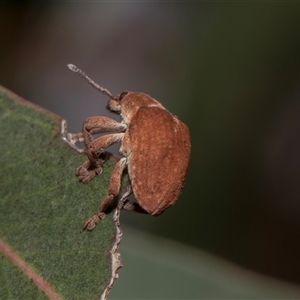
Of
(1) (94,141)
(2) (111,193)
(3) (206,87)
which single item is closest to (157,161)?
(2) (111,193)

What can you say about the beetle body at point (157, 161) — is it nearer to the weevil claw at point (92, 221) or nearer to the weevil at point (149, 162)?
the weevil at point (149, 162)

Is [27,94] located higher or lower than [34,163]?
lower

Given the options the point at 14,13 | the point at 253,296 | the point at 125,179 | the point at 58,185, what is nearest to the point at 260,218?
the point at 253,296

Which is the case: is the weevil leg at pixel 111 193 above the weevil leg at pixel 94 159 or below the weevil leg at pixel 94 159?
below

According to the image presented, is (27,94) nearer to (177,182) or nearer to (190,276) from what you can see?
(190,276)

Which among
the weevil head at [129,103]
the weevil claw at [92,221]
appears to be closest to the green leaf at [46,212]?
the weevil claw at [92,221]

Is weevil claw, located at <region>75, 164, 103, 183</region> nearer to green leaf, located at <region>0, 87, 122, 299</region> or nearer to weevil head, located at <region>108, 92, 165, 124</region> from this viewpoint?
green leaf, located at <region>0, 87, 122, 299</region>
